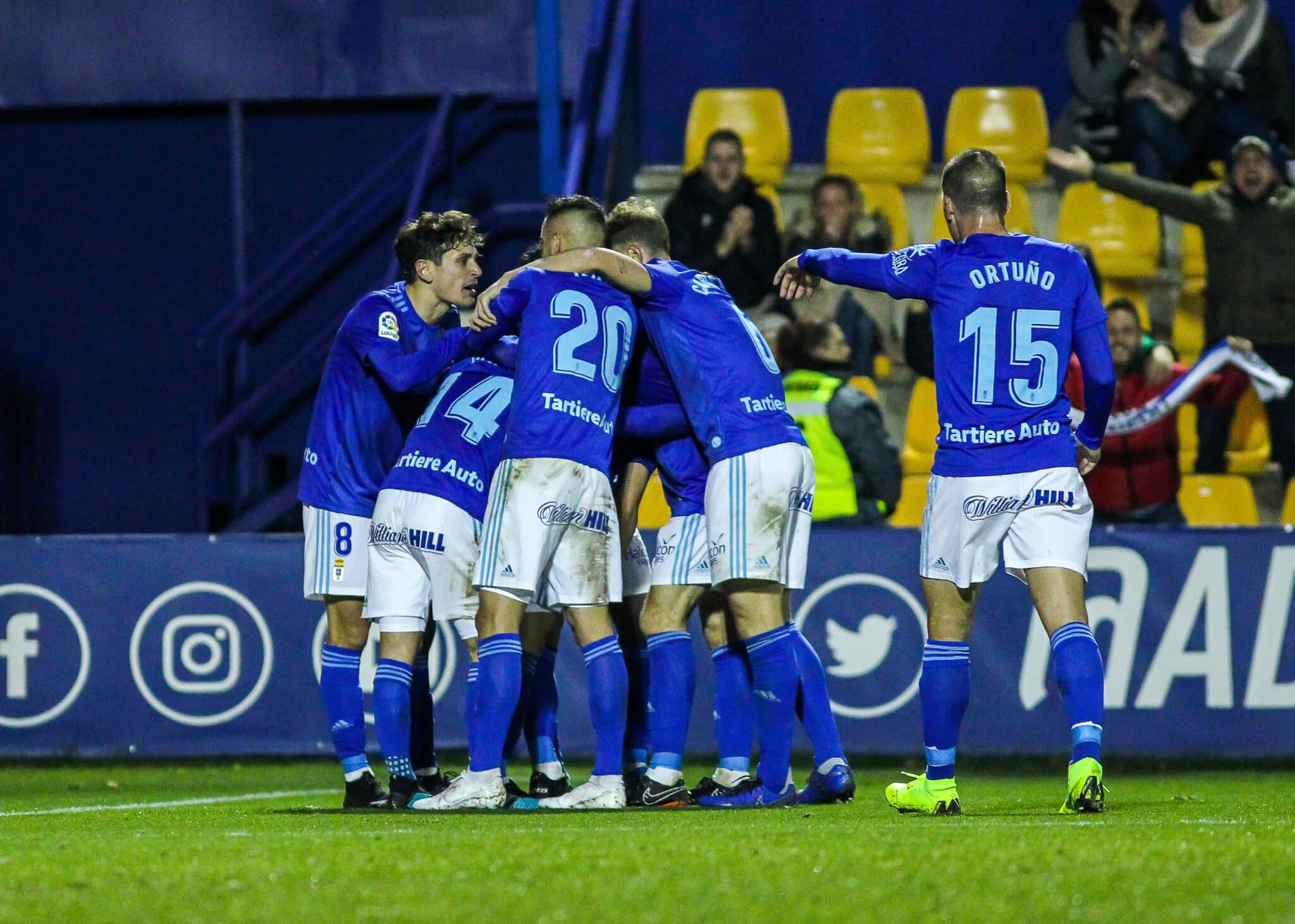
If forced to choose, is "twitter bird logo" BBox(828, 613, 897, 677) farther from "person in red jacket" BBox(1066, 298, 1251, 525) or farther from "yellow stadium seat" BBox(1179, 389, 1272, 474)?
"yellow stadium seat" BBox(1179, 389, 1272, 474)

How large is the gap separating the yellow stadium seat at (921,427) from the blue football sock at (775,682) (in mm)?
4898

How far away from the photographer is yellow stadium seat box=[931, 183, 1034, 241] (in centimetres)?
1123

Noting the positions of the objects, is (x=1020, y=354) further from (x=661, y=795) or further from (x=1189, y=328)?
(x=1189, y=328)

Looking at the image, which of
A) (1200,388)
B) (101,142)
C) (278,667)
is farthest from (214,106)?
(1200,388)

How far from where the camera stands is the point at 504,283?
18.0 feet

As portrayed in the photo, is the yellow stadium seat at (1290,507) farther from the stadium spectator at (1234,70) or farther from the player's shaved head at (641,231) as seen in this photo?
the player's shaved head at (641,231)

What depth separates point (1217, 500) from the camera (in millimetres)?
9664

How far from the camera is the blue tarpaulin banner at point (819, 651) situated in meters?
7.96

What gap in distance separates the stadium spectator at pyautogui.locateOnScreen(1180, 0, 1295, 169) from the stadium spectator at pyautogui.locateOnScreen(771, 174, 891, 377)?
2502 mm

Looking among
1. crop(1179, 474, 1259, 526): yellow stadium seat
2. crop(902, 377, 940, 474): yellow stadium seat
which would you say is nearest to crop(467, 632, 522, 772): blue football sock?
crop(902, 377, 940, 474): yellow stadium seat

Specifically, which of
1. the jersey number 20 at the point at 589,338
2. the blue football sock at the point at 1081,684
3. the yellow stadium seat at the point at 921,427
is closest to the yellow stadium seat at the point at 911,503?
the yellow stadium seat at the point at 921,427

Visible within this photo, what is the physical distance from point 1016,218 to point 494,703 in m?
7.18

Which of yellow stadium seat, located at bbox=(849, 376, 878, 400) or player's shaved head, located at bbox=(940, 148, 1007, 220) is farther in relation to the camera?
yellow stadium seat, located at bbox=(849, 376, 878, 400)

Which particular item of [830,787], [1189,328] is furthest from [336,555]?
[1189,328]
